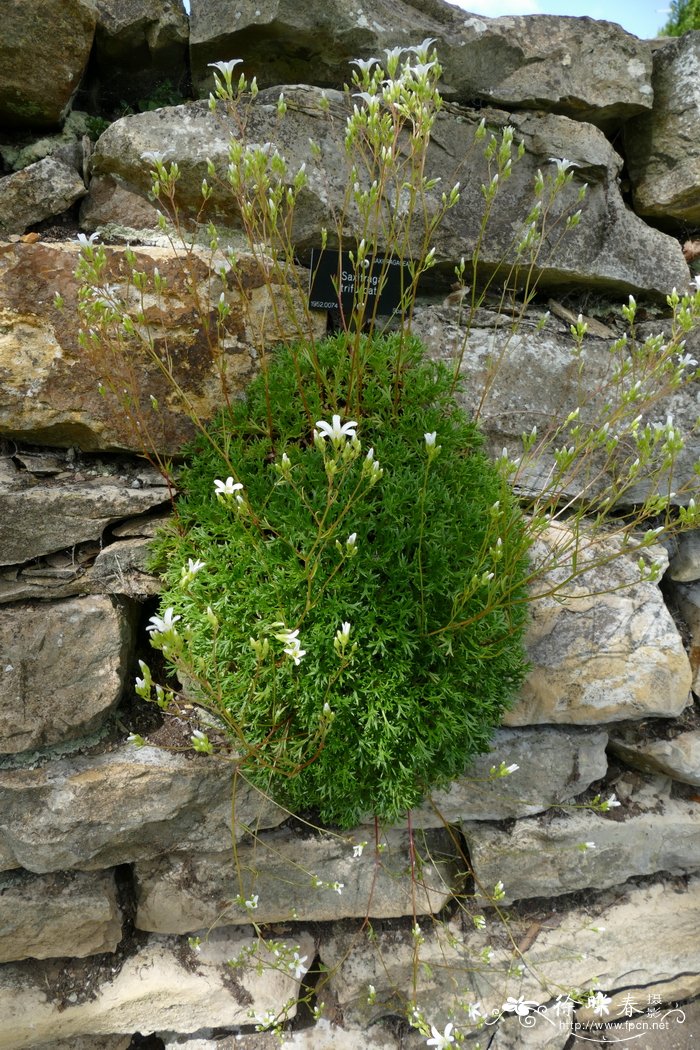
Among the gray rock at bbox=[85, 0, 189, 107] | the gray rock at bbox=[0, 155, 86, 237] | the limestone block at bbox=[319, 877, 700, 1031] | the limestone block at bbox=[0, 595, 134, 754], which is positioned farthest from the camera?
the gray rock at bbox=[85, 0, 189, 107]

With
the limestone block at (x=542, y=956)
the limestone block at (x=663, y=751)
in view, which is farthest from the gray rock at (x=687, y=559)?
the limestone block at (x=542, y=956)

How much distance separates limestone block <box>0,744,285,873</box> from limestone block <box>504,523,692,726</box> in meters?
1.34

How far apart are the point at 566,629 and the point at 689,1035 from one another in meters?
2.26

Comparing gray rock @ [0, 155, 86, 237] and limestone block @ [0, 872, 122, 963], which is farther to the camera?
gray rock @ [0, 155, 86, 237]

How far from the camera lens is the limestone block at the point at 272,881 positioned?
2885 millimetres

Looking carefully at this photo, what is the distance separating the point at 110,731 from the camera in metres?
2.76

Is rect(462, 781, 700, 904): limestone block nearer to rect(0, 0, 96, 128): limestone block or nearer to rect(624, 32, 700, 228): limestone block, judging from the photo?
rect(624, 32, 700, 228): limestone block

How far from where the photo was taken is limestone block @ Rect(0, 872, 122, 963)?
2.74 meters

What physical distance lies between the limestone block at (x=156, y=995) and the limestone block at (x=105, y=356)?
2.07 m

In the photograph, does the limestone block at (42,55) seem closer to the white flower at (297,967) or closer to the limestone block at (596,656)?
the limestone block at (596,656)

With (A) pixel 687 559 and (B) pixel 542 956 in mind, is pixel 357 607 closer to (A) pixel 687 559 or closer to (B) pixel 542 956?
(A) pixel 687 559

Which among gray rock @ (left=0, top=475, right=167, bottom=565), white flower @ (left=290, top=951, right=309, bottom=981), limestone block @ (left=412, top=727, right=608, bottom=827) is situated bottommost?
white flower @ (left=290, top=951, right=309, bottom=981)

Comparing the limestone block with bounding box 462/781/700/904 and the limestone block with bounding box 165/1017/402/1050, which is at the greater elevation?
the limestone block with bounding box 462/781/700/904

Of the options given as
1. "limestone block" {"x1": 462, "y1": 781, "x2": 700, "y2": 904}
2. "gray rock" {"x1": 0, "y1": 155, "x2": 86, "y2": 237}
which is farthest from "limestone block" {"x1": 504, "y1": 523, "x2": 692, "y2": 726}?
"gray rock" {"x1": 0, "y1": 155, "x2": 86, "y2": 237}
